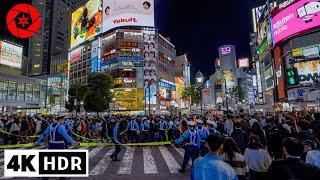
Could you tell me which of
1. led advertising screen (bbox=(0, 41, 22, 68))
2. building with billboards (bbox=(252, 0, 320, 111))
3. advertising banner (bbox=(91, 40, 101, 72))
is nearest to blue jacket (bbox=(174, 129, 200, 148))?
building with billboards (bbox=(252, 0, 320, 111))

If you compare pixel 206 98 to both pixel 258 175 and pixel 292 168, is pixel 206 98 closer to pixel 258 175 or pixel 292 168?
pixel 258 175

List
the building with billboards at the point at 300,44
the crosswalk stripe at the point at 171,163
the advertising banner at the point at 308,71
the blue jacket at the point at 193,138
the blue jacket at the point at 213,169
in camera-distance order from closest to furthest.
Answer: the blue jacket at the point at 213,169
the blue jacket at the point at 193,138
the crosswalk stripe at the point at 171,163
the building with billboards at the point at 300,44
the advertising banner at the point at 308,71

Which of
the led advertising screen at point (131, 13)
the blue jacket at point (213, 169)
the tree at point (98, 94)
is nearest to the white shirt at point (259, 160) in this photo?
the blue jacket at point (213, 169)

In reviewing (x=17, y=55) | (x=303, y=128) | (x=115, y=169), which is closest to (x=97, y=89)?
(x=17, y=55)

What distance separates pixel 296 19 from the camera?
171 ft

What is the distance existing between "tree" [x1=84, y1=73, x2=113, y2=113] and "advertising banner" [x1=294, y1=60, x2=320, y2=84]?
3965 centimetres

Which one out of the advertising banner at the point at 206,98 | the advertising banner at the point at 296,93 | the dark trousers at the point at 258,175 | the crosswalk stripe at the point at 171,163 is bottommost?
the crosswalk stripe at the point at 171,163

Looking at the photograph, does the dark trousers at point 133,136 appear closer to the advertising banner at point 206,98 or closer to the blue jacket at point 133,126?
the blue jacket at point 133,126

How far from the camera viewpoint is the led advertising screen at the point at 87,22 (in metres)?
99.1

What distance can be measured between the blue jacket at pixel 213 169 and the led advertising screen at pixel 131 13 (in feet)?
291

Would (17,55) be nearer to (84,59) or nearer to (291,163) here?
(84,59)

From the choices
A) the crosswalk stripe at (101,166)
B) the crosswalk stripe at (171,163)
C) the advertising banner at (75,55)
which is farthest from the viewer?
the advertising banner at (75,55)

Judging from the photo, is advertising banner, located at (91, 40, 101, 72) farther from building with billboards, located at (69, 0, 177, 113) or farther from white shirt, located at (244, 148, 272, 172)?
white shirt, located at (244, 148, 272, 172)

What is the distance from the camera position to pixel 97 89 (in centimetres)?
6203
